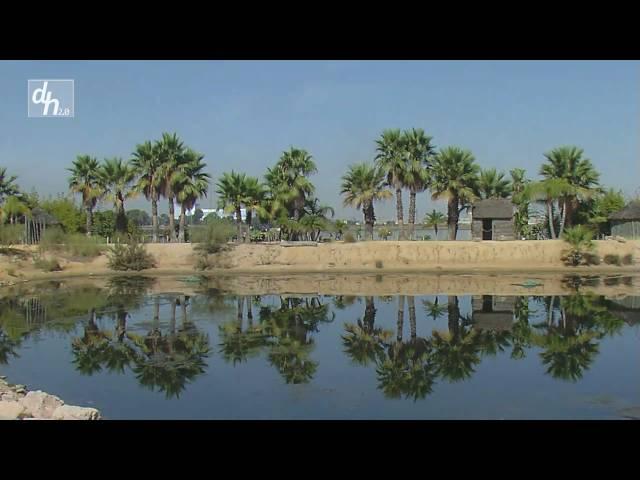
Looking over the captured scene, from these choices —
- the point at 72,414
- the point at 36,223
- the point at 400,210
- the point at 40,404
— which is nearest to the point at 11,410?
the point at 40,404

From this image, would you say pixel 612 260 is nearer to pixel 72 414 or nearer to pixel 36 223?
pixel 72 414

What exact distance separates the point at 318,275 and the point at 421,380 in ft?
73.9

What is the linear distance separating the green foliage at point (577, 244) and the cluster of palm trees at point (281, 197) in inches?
647

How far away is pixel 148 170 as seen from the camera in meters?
42.0

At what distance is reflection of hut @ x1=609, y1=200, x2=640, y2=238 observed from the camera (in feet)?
133

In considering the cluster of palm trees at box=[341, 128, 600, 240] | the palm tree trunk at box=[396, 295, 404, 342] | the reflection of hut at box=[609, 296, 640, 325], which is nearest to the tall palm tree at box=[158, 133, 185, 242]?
the cluster of palm trees at box=[341, 128, 600, 240]

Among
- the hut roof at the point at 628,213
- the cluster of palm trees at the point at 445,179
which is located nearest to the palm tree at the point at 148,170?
the cluster of palm trees at the point at 445,179

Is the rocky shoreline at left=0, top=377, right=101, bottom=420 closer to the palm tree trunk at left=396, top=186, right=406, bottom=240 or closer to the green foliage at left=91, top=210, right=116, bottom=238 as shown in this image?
the palm tree trunk at left=396, top=186, right=406, bottom=240

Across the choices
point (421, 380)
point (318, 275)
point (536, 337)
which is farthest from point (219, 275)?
point (421, 380)

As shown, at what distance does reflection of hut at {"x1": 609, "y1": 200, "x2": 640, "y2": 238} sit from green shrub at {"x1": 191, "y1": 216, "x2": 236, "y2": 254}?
2585cm

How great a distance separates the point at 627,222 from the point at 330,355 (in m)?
32.7

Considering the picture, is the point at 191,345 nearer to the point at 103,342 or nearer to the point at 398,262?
the point at 103,342

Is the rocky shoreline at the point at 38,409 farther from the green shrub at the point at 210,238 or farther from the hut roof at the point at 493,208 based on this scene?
the hut roof at the point at 493,208

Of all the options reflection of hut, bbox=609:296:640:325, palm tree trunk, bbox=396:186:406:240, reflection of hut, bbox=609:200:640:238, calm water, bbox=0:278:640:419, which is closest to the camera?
calm water, bbox=0:278:640:419
